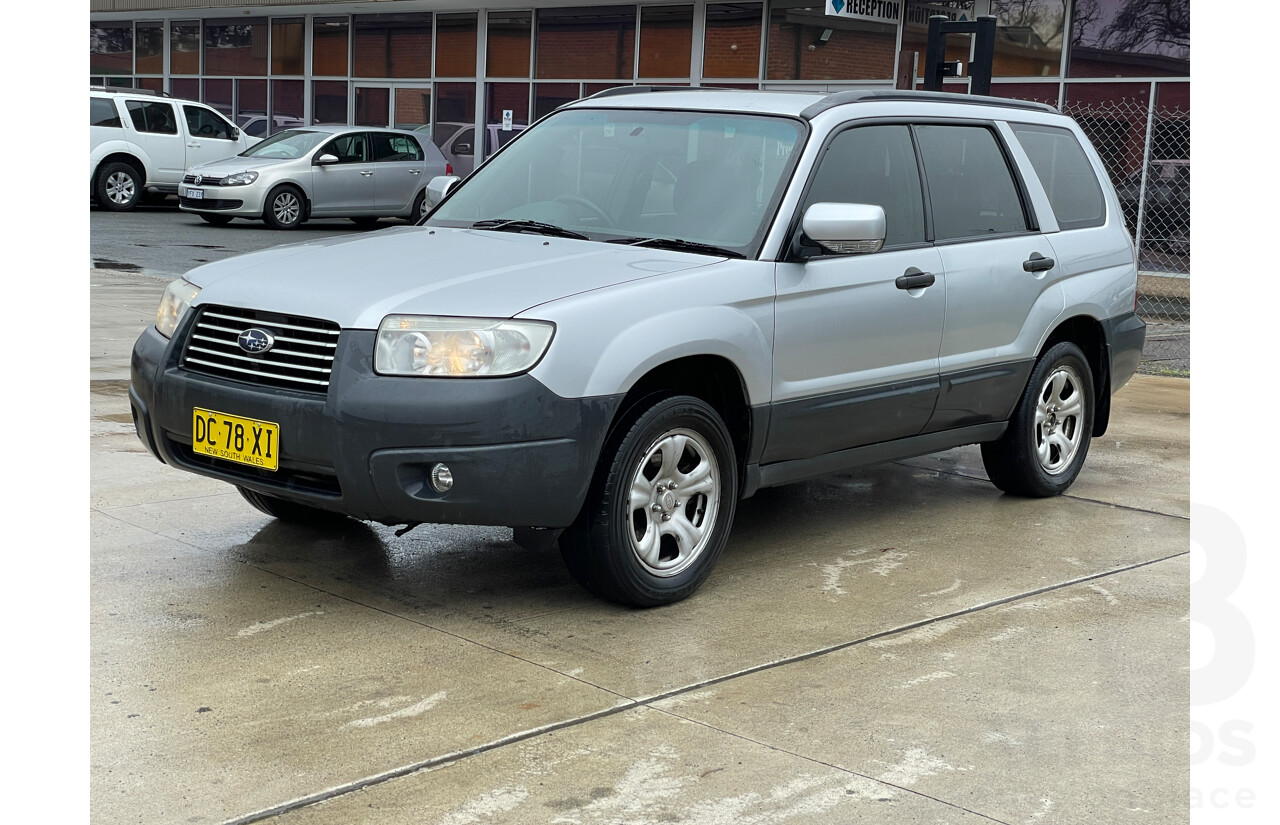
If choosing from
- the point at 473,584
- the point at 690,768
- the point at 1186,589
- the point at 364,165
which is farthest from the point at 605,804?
the point at 364,165

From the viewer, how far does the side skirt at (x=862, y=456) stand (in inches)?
209

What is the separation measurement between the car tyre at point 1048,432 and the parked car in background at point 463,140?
Answer: 65.5 feet

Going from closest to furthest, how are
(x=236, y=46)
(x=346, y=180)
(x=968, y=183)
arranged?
(x=968, y=183) → (x=346, y=180) → (x=236, y=46)

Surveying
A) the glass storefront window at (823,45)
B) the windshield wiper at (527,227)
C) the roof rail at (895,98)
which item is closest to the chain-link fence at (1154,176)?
the glass storefront window at (823,45)

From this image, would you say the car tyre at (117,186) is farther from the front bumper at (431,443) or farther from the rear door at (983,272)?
the front bumper at (431,443)

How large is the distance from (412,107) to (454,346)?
2428 centimetres

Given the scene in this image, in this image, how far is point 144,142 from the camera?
23.2 meters

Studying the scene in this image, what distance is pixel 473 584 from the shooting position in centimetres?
517

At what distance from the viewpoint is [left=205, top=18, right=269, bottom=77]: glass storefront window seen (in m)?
30.7

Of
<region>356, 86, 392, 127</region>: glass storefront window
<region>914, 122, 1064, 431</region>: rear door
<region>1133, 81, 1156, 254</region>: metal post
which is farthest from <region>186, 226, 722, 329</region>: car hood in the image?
<region>356, 86, 392, 127</region>: glass storefront window

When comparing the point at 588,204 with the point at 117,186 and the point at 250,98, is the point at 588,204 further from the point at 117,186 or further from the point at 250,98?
the point at 250,98

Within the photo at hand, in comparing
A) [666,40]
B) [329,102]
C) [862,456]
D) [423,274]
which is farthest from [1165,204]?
[329,102]

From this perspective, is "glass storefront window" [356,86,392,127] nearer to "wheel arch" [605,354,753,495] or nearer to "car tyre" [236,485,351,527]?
"car tyre" [236,485,351,527]

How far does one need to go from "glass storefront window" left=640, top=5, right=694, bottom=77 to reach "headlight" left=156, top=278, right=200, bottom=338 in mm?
19031
